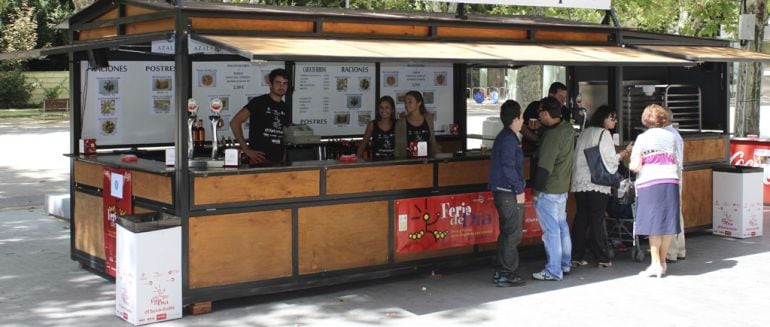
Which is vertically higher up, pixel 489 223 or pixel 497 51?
pixel 497 51

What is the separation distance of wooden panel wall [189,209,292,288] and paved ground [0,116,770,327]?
0.27m

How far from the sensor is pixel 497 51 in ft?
27.8

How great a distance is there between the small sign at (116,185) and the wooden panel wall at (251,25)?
1.58 m

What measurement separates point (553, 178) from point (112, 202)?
384 cm

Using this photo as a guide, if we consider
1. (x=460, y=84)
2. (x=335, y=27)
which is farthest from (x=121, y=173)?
(x=460, y=84)

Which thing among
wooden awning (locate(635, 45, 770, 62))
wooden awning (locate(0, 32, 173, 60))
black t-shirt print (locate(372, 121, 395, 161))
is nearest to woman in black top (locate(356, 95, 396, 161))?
black t-shirt print (locate(372, 121, 395, 161))

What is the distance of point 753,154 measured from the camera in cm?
1342

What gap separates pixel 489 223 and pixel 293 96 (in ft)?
9.52

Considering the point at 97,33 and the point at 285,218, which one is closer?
the point at 285,218

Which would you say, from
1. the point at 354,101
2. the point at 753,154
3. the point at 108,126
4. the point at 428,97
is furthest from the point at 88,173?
the point at 753,154

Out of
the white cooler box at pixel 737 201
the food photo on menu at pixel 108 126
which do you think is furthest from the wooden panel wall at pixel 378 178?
the white cooler box at pixel 737 201

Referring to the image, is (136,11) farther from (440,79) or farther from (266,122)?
(440,79)

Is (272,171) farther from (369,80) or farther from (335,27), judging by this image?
(369,80)

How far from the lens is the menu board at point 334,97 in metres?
10.7
